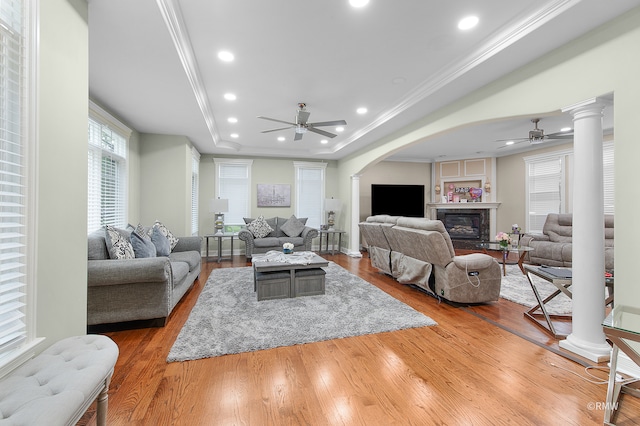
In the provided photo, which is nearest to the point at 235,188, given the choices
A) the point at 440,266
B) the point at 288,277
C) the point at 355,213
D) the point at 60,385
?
the point at 355,213

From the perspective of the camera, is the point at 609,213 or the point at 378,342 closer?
the point at 378,342

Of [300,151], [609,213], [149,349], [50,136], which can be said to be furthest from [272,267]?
[609,213]

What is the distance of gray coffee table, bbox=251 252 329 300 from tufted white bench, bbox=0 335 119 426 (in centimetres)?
209

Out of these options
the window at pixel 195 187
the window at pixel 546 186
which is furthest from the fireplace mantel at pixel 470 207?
the window at pixel 195 187

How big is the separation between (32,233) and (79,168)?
1.95ft

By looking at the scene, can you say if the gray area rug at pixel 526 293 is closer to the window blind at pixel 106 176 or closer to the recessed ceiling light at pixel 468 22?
the recessed ceiling light at pixel 468 22

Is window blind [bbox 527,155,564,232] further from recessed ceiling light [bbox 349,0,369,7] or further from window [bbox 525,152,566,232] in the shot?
recessed ceiling light [bbox 349,0,369,7]

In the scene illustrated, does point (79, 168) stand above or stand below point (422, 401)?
above

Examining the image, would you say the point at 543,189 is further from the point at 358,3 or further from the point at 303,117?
the point at 358,3

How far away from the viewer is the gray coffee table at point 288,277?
349 centimetres

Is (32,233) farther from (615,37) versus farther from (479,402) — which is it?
(615,37)

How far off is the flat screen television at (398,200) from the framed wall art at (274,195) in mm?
2428

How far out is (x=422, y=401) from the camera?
1.71 metres

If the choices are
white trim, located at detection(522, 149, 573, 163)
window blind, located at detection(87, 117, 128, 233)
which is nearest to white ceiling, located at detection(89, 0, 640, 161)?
window blind, located at detection(87, 117, 128, 233)
